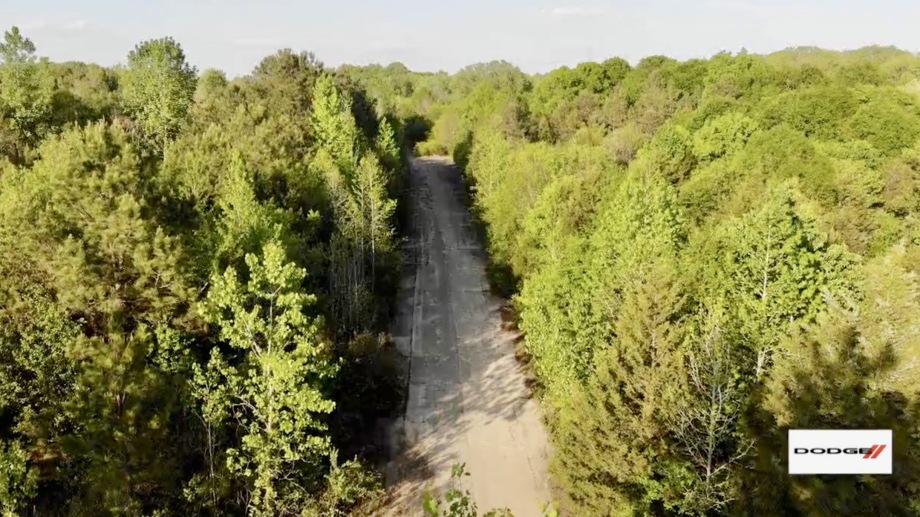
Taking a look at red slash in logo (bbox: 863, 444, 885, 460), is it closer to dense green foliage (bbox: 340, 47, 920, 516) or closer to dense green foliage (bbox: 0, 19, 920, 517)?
dense green foliage (bbox: 340, 47, 920, 516)

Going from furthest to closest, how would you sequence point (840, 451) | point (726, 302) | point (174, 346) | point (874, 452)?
1. point (726, 302)
2. point (174, 346)
3. point (840, 451)
4. point (874, 452)

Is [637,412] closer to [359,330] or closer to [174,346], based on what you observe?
[174,346]

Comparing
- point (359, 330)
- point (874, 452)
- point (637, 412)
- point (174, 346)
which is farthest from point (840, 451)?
point (359, 330)

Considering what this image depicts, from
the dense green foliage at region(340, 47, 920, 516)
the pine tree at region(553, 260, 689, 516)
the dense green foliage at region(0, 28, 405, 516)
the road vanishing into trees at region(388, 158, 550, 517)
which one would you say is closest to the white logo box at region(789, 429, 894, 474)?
the dense green foliage at region(340, 47, 920, 516)

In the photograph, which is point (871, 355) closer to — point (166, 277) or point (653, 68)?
point (166, 277)

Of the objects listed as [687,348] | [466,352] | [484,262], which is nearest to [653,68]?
[484,262]

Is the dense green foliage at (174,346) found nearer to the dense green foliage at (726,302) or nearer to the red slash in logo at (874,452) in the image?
the dense green foliage at (726,302)
